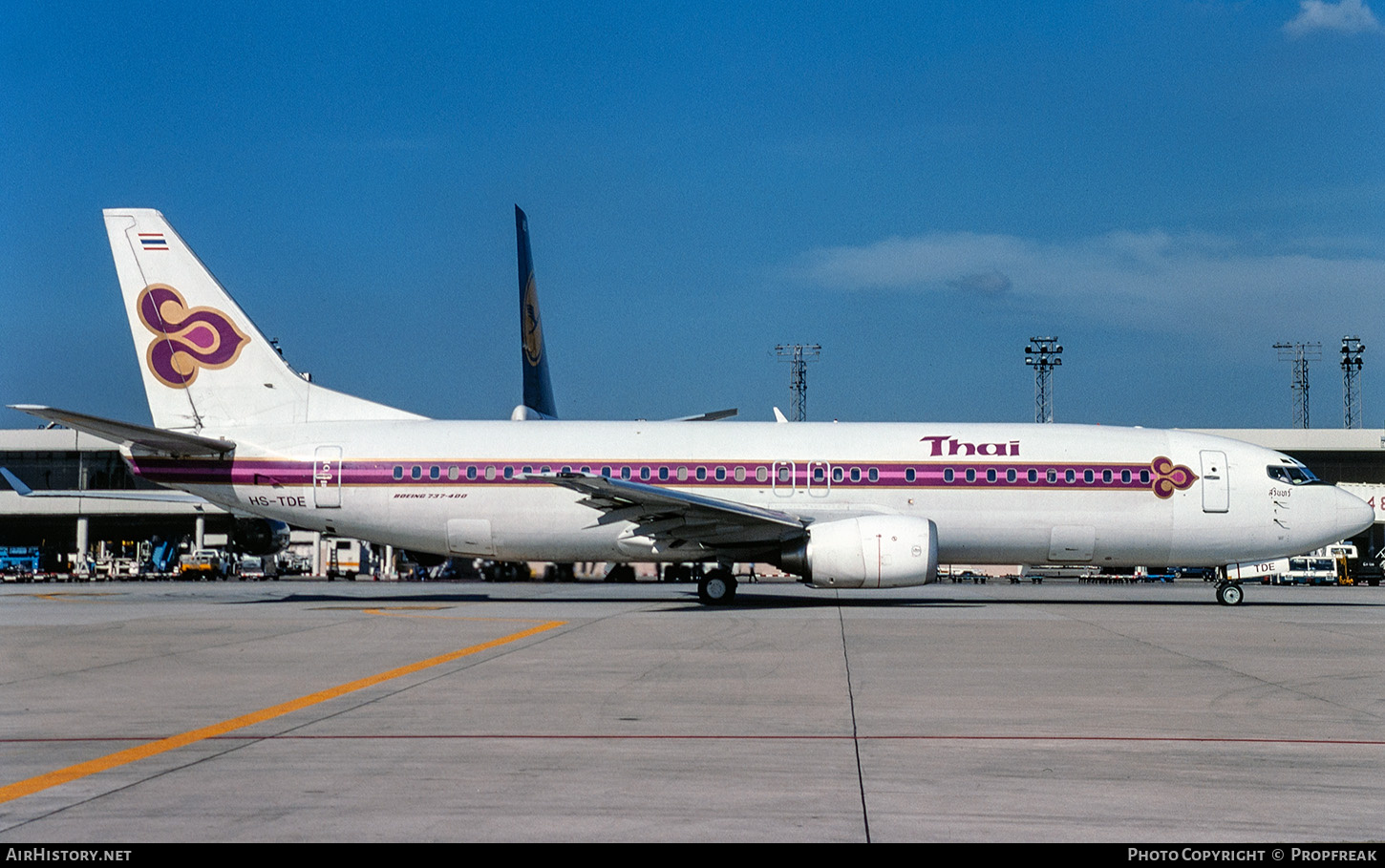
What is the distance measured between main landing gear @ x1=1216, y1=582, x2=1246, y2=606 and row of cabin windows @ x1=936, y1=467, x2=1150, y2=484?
10.4 feet

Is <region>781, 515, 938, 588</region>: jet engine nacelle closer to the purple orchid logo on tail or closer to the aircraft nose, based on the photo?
the aircraft nose

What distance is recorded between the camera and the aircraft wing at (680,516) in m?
23.1

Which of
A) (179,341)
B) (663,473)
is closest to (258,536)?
(179,341)

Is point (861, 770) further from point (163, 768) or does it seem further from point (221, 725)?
point (221, 725)

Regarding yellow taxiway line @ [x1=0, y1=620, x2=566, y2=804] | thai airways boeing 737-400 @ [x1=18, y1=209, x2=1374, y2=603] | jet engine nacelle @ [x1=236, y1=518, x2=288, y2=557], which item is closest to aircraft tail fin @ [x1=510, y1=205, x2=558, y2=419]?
jet engine nacelle @ [x1=236, y1=518, x2=288, y2=557]

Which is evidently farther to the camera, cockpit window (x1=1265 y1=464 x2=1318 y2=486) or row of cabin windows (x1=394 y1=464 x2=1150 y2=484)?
cockpit window (x1=1265 y1=464 x2=1318 y2=486)

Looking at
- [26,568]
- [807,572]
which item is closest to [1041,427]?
[807,572]

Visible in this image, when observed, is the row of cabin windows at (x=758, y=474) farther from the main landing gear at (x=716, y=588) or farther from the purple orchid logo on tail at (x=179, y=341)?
the purple orchid logo on tail at (x=179, y=341)

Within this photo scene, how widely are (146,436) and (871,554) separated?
1448 cm

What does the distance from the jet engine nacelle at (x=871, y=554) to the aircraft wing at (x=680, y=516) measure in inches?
29.4

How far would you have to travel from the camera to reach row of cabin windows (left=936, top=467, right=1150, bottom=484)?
83.6ft

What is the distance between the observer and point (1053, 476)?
2555 cm

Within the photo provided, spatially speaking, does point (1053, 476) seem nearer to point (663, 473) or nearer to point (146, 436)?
point (663, 473)
